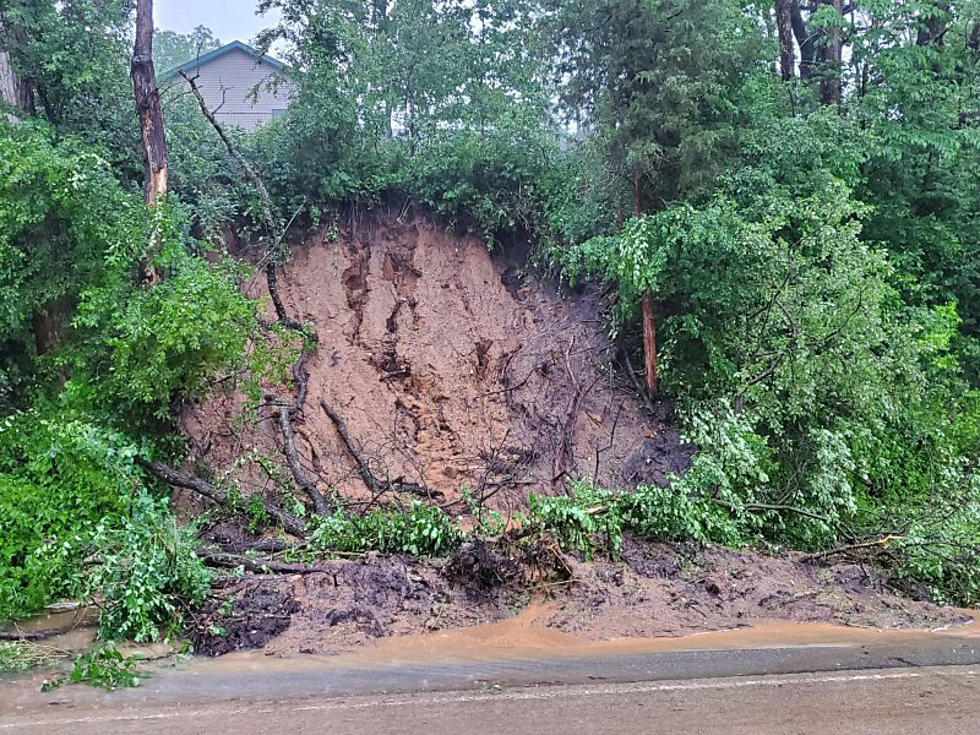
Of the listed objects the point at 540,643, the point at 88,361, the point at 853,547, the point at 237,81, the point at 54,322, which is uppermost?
the point at 237,81

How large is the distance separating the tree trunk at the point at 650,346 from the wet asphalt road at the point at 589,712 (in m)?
5.78

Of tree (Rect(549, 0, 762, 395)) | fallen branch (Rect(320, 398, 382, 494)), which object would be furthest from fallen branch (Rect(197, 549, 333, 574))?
tree (Rect(549, 0, 762, 395))

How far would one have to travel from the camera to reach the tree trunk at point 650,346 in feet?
35.0

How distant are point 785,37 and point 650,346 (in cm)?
833

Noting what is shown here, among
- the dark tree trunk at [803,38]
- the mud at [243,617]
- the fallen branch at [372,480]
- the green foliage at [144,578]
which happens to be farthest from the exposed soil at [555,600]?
the dark tree trunk at [803,38]

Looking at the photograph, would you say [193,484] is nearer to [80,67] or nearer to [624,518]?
[624,518]

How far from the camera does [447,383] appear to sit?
38.6 feet

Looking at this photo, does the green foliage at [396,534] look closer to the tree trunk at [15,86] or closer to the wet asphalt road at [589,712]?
the wet asphalt road at [589,712]

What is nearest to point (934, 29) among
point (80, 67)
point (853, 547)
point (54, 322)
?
point (853, 547)

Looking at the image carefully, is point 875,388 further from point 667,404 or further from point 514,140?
point 514,140

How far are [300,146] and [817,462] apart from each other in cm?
983

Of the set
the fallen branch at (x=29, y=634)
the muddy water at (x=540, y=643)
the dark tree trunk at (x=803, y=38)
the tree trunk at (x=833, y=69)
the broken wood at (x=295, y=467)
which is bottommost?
the muddy water at (x=540, y=643)

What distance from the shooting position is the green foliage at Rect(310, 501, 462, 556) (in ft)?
25.2

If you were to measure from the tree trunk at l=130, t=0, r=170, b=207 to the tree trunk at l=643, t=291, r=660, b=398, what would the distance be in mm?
6974
